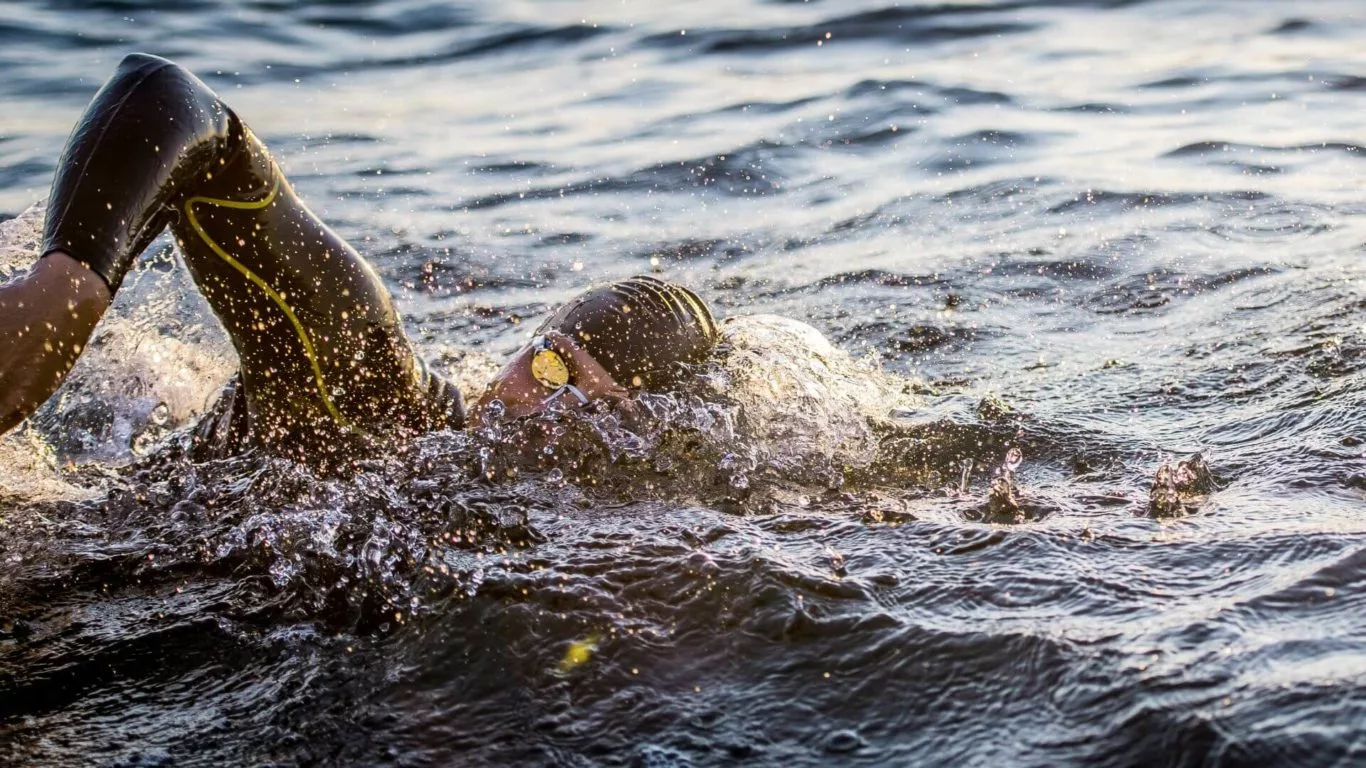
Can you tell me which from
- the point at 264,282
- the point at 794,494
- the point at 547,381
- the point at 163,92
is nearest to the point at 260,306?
the point at 264,282

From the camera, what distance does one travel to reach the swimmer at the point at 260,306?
3207 mm

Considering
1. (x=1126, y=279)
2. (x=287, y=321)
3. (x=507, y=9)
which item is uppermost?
(x=507, y=9)

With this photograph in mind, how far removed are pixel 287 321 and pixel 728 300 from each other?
3887 millimetres

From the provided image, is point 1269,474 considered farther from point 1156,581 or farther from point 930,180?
point 930,180

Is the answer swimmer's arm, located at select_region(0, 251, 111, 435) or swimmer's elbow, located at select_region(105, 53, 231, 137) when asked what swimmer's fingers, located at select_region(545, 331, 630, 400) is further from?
swimmer's arm, located at select_region(0, 251, 111, 435)

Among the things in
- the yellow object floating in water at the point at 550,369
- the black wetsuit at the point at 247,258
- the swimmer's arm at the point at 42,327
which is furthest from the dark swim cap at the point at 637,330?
the swimmer's arm at the point at 42,327

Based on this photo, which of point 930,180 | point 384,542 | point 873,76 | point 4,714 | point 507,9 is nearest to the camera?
point 4,714

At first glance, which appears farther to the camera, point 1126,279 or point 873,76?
point 873,76

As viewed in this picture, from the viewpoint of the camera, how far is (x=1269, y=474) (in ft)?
14.0

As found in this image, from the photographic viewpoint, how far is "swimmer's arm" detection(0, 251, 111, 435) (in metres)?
3.03

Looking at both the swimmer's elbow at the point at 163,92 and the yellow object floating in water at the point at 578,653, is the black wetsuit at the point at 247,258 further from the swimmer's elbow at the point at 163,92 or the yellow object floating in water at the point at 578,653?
the yellow object floating in water at the point at 578,653

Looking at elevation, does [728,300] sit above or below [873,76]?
below

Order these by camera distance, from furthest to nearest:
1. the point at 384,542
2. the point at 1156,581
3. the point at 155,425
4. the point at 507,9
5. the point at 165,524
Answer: the point at 507,9, the point at 155,425, the point at 165,524, the point at 384,542, the point at 1156,581

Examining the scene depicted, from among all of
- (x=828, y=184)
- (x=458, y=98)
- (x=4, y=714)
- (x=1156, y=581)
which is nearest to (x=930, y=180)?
(x=828, y=184)
